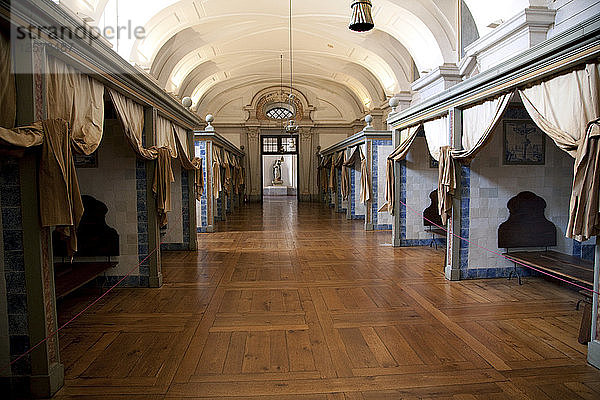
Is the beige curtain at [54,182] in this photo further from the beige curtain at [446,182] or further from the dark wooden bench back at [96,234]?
the beige curtain at [446,182]

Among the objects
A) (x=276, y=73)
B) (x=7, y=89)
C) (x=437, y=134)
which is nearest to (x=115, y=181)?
(x=7, y=89)

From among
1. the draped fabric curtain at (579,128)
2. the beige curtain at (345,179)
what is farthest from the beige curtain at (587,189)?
the beige curtain at (345,179)

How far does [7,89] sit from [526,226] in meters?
5.55

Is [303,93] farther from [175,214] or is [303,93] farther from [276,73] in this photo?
[175,214]

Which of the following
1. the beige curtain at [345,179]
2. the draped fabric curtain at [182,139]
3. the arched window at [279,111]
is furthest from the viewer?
the arched window at [279,111]

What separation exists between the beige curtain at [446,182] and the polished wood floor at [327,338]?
0.92 meters

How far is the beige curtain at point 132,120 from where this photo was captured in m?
4.10

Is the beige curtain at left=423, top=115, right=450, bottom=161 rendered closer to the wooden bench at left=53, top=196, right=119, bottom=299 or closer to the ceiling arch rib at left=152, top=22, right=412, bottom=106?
the wooden bench at left=53, top=196, right=119, bottom=299

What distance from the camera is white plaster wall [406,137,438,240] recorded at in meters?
7.30

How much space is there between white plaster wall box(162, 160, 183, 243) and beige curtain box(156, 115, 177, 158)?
1.03m

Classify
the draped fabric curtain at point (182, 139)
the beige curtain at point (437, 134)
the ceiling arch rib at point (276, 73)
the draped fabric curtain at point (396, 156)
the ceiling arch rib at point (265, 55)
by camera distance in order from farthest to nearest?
the ceiling arch rib at point (276, 73) → the ceiling arch rib at point (265, 55) → the draped fabric curtain at point (396, 156) → the draped fabric curtain at point (182, 139) → the beige curtain at point (437, 134)

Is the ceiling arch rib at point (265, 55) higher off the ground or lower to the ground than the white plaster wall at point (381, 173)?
higher

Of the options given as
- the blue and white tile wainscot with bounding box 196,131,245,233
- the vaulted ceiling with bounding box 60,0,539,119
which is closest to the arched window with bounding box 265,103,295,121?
the vaulted ceiling with bounding box 60,0,539,119

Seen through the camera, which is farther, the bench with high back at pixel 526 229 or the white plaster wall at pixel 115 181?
the bench with high back at pixel 526 229
